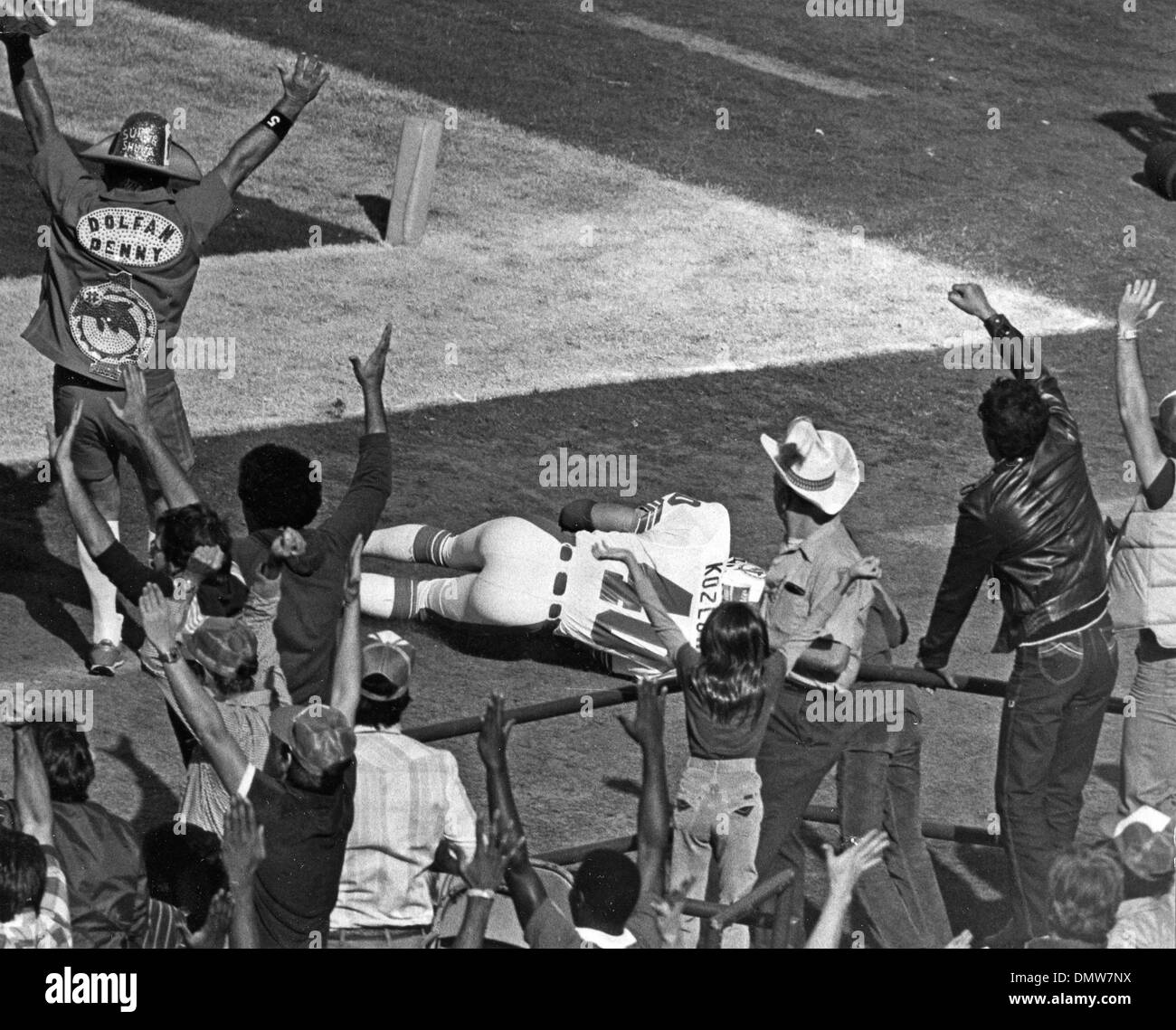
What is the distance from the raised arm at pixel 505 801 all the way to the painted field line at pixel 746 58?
1515cm

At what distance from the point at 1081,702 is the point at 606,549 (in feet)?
6.11

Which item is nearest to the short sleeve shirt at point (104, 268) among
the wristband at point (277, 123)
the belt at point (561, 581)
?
the wristband at point (277, 123)

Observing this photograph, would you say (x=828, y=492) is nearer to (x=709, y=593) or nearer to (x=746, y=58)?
(x=709, y=593)

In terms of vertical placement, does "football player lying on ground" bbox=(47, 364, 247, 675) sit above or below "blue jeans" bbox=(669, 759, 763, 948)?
above

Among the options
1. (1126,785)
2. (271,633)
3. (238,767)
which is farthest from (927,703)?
(238,767)

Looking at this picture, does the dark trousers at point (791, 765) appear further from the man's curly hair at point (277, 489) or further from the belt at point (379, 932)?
the man's curly hair at point (277, 489)

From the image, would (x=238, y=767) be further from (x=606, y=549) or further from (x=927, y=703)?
(x=927, y=703)

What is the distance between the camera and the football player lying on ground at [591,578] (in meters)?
9.29

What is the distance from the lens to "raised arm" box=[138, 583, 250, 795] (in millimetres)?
5809

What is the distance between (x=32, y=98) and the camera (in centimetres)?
888

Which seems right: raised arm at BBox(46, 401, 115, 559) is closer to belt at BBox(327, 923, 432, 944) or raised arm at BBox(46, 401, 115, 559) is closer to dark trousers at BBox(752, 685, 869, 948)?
belt at BBox(327, 923, 432, 944)

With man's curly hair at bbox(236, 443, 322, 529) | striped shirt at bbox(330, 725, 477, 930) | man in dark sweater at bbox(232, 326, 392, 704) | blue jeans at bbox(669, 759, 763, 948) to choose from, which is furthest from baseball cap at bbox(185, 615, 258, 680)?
blue jeans at bbox(669, 759, 763, 948)

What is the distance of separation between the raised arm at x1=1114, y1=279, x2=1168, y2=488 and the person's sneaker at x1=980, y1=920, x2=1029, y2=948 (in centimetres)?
175

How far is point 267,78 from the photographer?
17875mm
